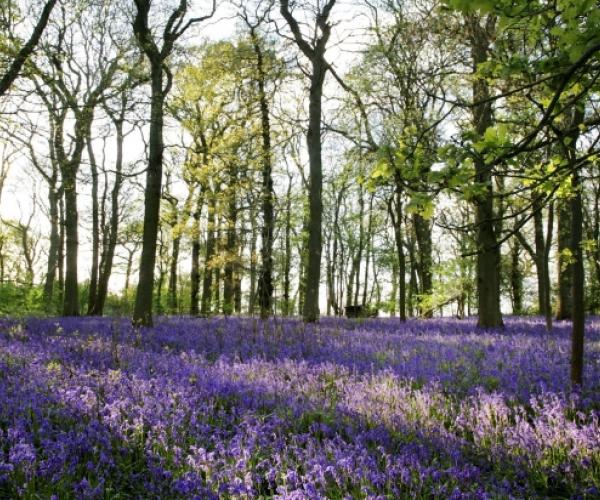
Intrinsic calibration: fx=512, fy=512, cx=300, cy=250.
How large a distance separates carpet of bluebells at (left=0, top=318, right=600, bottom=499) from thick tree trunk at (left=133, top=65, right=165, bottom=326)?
14.1 ft

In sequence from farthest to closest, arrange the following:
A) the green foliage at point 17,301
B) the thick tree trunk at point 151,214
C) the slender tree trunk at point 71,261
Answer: the slender tree trunk at point 71,261 < the green foliage at point 17,301 < the thick tree trunk at point 151,214

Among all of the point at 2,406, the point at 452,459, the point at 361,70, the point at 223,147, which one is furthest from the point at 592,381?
the point at 223,147

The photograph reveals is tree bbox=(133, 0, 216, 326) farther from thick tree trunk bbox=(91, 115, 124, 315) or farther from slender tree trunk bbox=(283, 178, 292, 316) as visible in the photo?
slender tree trunk bbox=(283, 178, 292, 316)

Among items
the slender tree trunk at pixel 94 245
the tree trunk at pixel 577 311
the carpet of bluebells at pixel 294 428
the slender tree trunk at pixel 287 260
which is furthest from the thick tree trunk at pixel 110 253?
the tree trunk at pixel 577 311

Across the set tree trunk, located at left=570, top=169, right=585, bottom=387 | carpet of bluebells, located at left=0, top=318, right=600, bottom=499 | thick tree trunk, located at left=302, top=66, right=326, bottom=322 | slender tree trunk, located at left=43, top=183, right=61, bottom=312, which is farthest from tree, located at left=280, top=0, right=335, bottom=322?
slender tree trunk, located at left=43, top=183, right=61, bottom=312

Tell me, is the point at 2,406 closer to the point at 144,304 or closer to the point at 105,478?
the point at 105,478

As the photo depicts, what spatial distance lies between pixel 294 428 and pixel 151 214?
28.3 ft

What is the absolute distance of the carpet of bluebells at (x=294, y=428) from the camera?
129 inches

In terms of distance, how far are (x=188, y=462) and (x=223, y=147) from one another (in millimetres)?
17735

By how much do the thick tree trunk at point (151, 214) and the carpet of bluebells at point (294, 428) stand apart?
4.31m

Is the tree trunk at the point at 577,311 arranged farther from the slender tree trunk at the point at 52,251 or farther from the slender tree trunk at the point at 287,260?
the slender tree trunk at the point at 52,251

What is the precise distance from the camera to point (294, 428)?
429cm

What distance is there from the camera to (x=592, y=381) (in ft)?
17.7

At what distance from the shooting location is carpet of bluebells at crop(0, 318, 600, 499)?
10.8 feet
